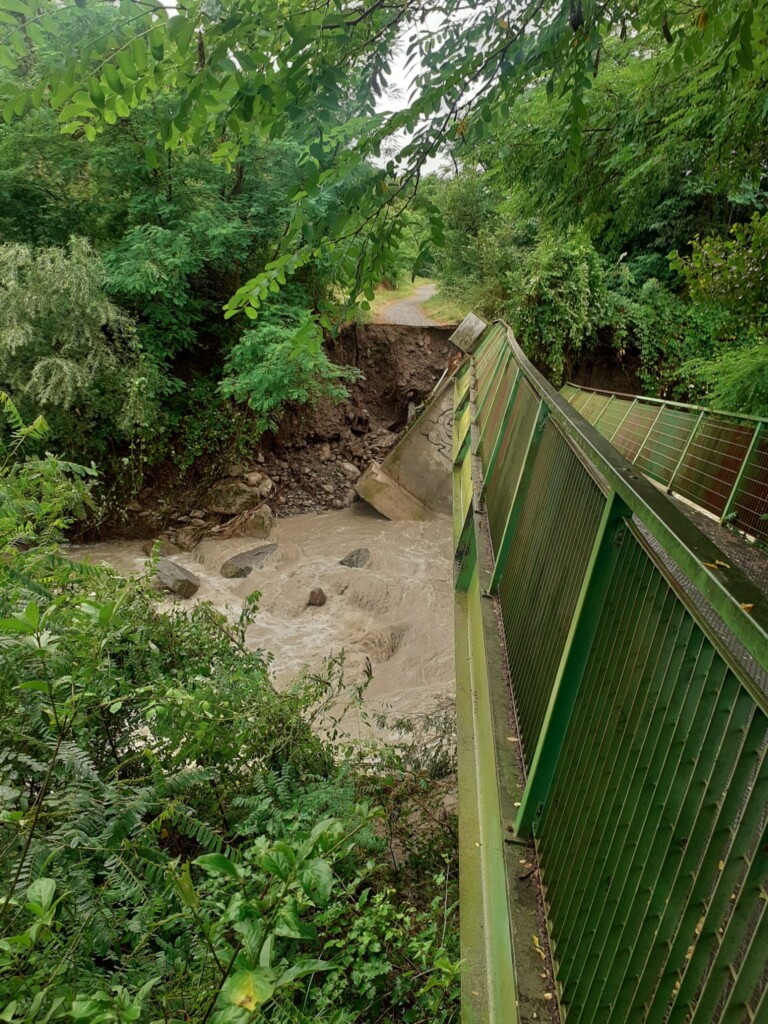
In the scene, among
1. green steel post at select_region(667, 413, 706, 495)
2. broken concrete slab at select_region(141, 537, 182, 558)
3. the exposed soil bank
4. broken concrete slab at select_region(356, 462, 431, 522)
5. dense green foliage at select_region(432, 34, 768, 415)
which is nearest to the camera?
dense green foliage at select_region(432, 34, 768, 415)

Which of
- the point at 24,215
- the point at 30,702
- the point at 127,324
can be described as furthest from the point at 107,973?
the point at 24,215

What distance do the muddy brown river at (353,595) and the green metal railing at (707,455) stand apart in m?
3.70

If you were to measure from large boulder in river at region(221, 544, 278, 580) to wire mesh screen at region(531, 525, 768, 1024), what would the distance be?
914cm

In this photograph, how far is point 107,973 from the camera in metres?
1.84

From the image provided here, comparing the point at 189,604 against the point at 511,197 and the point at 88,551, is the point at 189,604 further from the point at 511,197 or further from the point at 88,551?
the point at 511,197

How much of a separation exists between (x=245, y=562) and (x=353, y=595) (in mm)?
2299

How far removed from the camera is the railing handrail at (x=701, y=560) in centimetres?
96

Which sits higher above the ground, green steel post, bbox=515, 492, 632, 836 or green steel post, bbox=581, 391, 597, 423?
green steel post, bbox=581, 391, 597, 423

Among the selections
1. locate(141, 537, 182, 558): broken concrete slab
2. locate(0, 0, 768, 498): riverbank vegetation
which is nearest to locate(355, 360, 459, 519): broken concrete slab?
locate(0, 0, 768, 498): riverbank vegetation

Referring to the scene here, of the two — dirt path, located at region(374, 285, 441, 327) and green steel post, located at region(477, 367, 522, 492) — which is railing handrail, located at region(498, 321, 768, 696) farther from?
dirt path, located at region(374, 285, 441, 327)

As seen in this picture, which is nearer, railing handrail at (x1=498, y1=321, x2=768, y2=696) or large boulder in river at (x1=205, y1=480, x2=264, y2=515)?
railing handrail at (x1=498, y1=321, x2=768, y2=696)

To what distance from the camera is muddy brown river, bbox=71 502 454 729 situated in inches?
299

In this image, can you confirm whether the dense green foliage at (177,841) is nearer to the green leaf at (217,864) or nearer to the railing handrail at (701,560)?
the green leaf at (217,864)

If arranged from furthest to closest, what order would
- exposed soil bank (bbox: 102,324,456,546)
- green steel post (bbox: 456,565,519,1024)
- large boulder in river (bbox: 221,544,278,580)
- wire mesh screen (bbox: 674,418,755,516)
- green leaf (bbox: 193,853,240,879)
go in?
exposed soil bank (bbox: 102,324,456,546) → large boulder in river (bbox: 221,544,278,580) → wire mesh screen (bbox: 674,418,755,516) → green steel post (bbox: 456,565,519,1024) → green leaf (bbox: 193,853,240,879)
